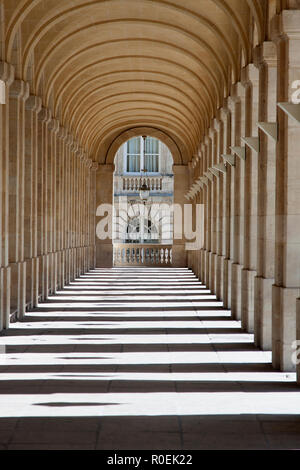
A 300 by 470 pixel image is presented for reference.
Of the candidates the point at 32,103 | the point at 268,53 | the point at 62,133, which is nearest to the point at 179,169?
the point at 62,133

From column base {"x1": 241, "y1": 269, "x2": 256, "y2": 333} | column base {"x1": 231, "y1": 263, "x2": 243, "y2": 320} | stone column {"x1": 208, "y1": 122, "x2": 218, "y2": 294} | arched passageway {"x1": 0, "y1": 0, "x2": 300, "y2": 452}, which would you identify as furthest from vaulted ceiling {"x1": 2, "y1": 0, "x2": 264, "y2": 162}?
column base {"x1": 231, "y1": 263, "x2": 243, "y2": 320}

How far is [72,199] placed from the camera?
3167cm

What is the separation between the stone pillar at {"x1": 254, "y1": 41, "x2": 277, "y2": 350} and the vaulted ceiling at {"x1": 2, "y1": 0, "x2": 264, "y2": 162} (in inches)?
26.8

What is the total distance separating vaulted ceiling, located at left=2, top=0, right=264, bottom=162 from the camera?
1772 cm

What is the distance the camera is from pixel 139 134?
41.5m

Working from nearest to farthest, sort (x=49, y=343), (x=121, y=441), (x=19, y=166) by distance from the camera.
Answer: (x=121, y=441), (x=49, y=343), (x=19, y=166)

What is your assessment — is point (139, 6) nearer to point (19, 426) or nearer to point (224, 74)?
point (224, 74)

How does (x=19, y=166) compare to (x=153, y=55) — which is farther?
(x=153, y=55)

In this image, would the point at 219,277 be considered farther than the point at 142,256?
No

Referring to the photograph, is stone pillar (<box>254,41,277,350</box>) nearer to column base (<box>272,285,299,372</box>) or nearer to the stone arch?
column base (<box>272,285,299,372</box>)

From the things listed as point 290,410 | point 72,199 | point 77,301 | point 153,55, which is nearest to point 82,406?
point 290,410

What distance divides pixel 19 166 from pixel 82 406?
9.85 metres

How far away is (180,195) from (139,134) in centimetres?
394

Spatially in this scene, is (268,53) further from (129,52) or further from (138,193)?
(138,193)
